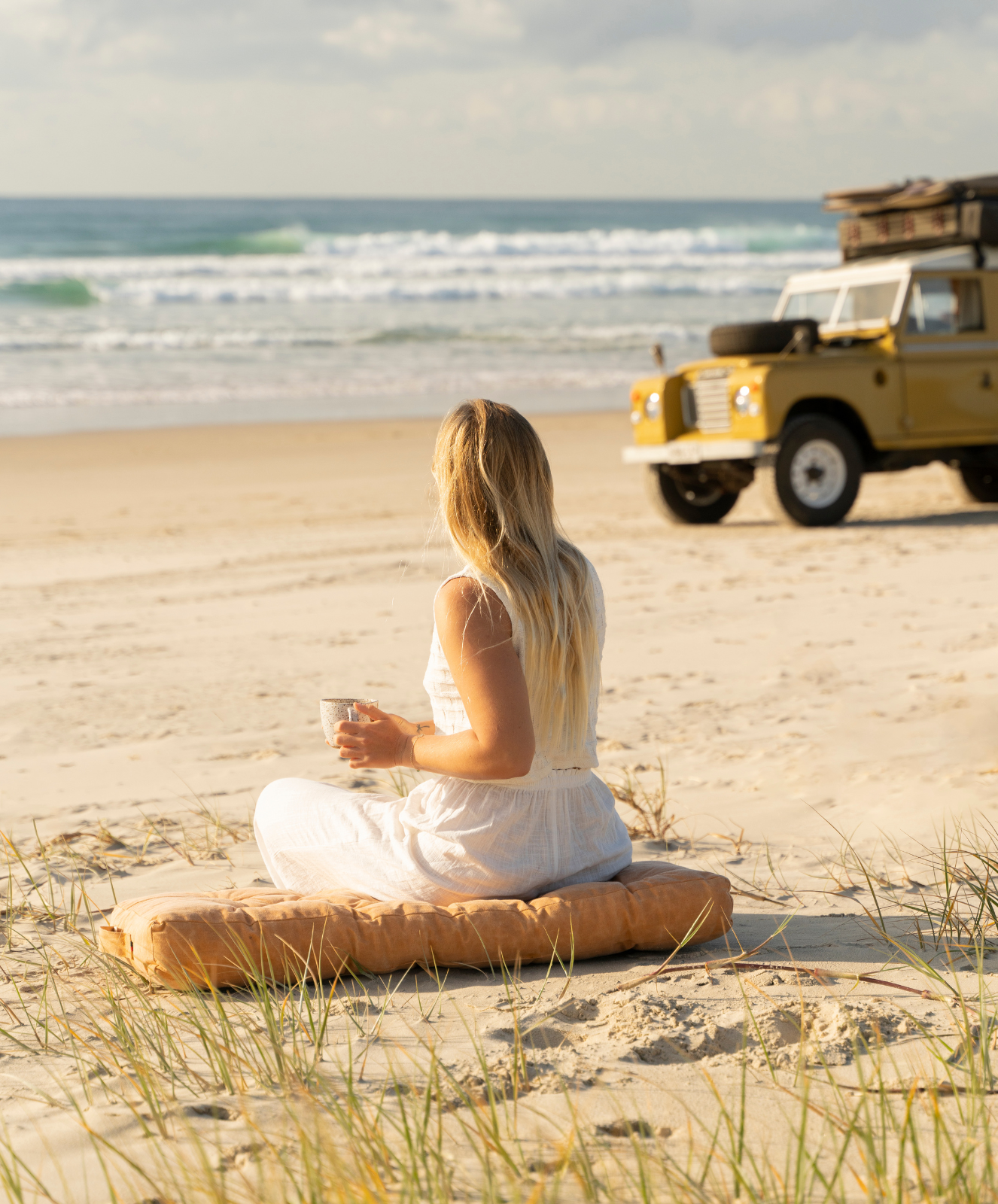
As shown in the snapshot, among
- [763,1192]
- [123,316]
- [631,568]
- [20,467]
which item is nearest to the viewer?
[763,1192]

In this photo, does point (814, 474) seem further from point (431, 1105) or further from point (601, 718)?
point (431, 1105)

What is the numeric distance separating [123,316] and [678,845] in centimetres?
2573

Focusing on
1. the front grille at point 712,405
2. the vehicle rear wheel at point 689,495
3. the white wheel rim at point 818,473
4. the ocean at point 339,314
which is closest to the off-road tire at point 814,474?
the white wheel rim at point 818,473

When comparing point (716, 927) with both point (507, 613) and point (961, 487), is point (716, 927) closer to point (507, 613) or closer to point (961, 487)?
point (507, 613)

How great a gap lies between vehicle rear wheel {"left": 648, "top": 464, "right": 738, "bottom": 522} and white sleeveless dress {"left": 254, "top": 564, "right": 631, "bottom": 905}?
706cm

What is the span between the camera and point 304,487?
11.6 metres

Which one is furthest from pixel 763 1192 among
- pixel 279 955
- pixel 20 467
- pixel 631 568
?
pixel 20 467

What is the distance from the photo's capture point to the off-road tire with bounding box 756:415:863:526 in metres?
9.27

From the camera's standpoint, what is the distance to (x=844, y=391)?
937 cm

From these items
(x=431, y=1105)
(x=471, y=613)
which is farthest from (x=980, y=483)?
(x=431, y=1105)

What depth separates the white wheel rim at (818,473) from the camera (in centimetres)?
932

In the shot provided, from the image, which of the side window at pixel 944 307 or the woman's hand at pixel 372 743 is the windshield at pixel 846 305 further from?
the woman's hand at pixel 372 743

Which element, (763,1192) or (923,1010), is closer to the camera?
(763,1192)

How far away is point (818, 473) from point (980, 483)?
2120mm
